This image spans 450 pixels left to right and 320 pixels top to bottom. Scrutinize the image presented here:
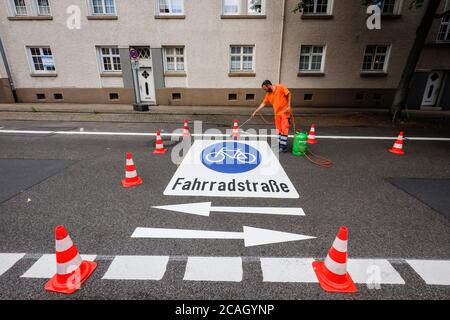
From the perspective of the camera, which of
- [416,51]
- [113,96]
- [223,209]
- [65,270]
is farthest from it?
[113,96]

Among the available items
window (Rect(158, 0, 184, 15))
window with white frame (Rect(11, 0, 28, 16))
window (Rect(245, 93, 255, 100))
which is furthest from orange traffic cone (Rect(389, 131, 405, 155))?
window with white frame (Rect(11, 0, 28, 16))

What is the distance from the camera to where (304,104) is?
15898 mm

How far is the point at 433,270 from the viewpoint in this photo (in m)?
2.66

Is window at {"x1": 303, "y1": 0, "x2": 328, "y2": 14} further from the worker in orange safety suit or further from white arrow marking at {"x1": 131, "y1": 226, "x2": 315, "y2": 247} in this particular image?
white arrow marking at {"x1": 131, "y1": 226, "x2": 315, "y2": 247}

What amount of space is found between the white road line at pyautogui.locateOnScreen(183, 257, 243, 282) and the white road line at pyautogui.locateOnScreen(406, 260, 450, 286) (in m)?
1.97

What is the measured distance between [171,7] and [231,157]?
41.8 ft

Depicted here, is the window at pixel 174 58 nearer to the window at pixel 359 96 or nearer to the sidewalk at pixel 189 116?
the sidewalk at pixel 189 116

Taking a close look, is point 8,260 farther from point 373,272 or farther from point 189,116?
point 189,116

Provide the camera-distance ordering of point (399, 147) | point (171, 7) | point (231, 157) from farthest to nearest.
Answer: point (171, 7) < point (399, 147) < point (231, 157)

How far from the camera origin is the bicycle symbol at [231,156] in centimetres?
615

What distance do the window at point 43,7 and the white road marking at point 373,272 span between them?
Answer: 20.0m

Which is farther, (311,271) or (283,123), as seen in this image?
(283,123)

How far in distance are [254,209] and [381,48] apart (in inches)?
664

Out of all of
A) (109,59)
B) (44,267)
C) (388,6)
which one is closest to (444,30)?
(388,6)
